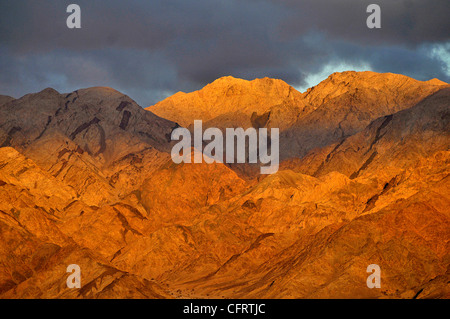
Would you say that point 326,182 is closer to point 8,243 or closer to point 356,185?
point 356,185

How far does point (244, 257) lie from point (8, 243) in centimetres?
4267

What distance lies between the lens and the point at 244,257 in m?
140

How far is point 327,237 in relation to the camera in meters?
124

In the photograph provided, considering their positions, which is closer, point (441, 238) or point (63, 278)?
point (63, 278)
